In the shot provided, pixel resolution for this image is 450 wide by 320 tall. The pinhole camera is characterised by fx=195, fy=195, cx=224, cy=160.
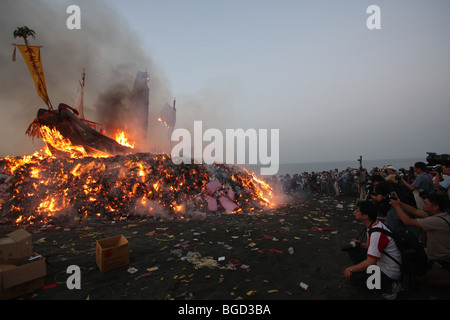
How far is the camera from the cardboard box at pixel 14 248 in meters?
3.64

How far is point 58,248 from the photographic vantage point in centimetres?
602

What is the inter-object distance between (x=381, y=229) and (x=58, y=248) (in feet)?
27.4

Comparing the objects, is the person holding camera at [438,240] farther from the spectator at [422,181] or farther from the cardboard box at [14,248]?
the cardboard box at [14,248]

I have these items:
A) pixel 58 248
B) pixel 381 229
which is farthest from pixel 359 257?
pixel 58 248

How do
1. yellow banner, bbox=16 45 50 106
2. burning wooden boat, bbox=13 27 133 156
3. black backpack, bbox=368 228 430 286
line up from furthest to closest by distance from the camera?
burning wooden boat, bbox=13 27 133 156
yellow banner, bbox=16 45 50 106
black backpack, bbox=368 228 430 286

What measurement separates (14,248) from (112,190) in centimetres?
717

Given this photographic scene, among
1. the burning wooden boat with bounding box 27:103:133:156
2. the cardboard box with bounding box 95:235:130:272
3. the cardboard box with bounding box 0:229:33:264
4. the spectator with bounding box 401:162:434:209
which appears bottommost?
the cardboard box with bounding box 95:235:130:272

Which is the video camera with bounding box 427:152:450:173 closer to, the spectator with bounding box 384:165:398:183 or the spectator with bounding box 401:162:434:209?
the spectator with bounding box 401:162:434:209

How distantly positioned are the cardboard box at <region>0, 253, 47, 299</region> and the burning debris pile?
6.22m

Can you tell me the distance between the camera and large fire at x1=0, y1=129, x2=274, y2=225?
9922mm

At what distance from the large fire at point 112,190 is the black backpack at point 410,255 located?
7.91 metres

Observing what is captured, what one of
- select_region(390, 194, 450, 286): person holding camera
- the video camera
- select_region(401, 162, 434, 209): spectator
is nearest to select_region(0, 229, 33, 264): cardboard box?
select_region(390, 194, 450, 286): person holding camera
